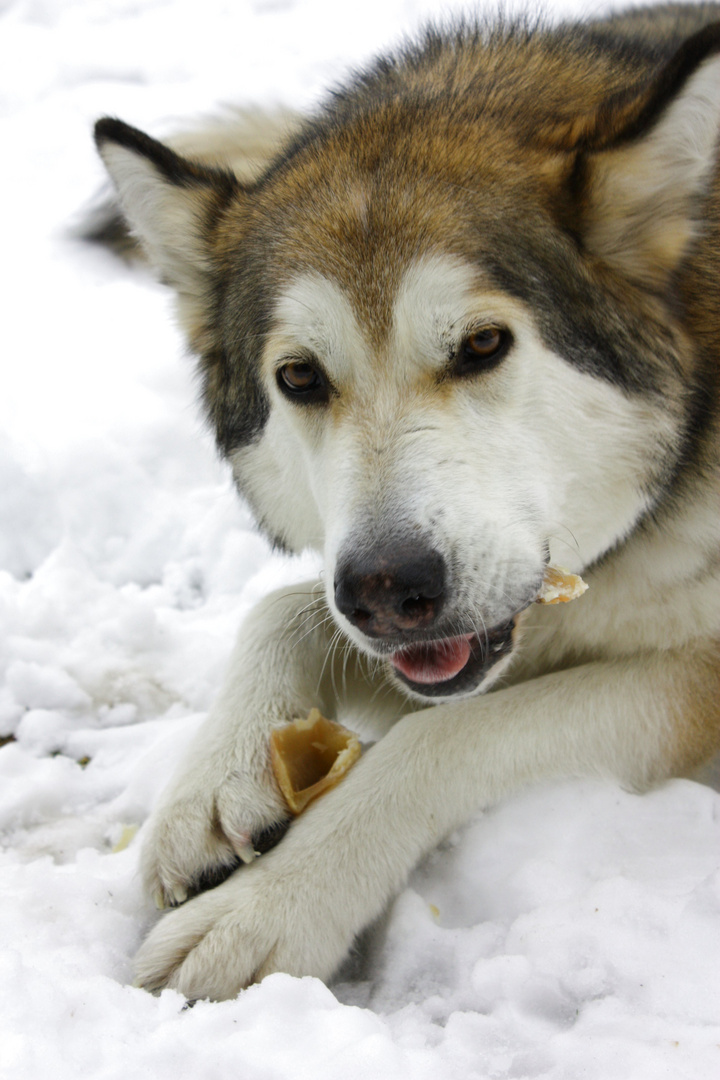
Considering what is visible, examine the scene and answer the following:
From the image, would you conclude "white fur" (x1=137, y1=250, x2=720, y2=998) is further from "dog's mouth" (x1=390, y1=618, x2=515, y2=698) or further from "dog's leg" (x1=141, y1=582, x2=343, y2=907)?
"dog's mouth" (x1=390, y1=618, x2=515, y2=698)

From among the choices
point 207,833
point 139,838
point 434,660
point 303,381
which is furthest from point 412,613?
point 139,838

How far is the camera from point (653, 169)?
2021mm

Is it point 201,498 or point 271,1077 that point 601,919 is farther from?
point 201,498

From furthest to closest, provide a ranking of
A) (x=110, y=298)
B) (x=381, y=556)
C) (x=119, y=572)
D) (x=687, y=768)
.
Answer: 1. (x=110, y=298)
2. (x=119, y=572)
3. (x=687, y=768)
4. (x=381, y=556)

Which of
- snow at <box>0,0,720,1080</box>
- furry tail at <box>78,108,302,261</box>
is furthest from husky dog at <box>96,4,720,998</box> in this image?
furry tail at <box>78,108,302,261</box>

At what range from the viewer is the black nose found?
69.0 inches

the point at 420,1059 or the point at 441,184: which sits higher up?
the point at 441,184

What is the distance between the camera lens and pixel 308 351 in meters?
2.10

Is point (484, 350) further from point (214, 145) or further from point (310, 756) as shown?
point (214, 145)

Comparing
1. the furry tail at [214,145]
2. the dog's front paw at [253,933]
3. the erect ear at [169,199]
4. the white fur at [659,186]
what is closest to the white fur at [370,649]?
the dog's front paw at [253,933]

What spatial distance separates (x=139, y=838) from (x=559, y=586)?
120 cm

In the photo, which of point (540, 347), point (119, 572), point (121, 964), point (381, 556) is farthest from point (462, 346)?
point (119, 572)

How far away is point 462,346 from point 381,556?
52 cm

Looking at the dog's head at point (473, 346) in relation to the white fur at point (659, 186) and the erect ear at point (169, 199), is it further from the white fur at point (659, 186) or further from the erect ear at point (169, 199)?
the erect ear at point (169, 199)
